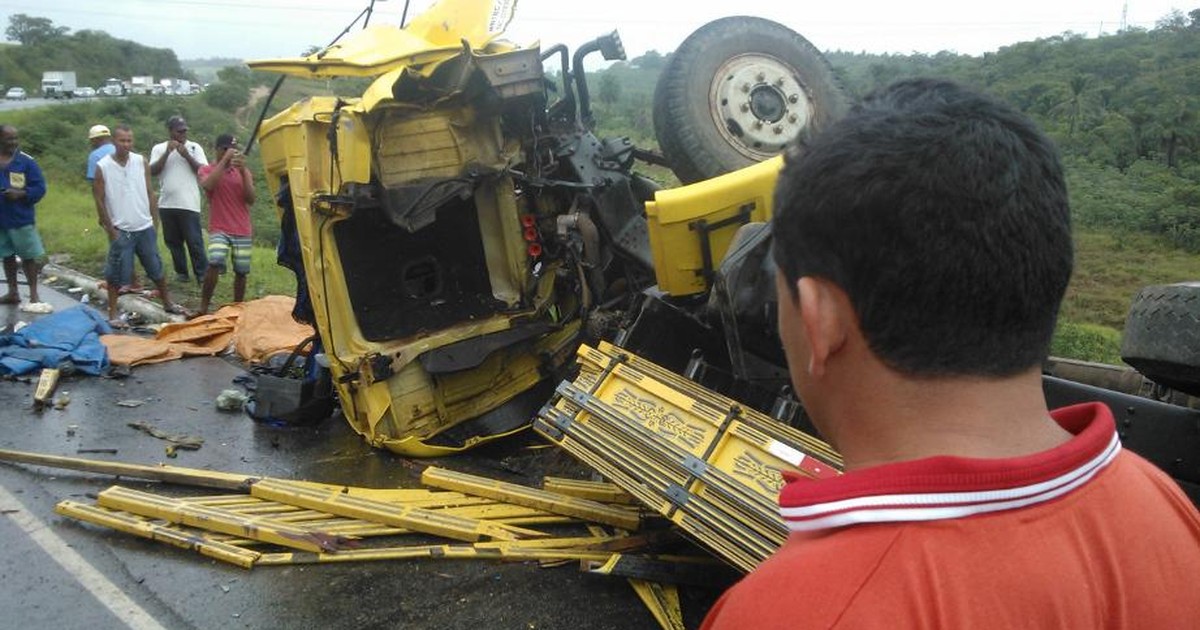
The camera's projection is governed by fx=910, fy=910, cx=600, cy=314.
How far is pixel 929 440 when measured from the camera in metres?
0.87

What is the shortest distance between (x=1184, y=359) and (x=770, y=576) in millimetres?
2381

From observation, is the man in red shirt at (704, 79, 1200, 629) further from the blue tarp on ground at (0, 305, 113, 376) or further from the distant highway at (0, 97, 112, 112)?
the distant highway at (0, 97, 112, 112)

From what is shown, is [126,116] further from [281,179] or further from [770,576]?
[770,576]

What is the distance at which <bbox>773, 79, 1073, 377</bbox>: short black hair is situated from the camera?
0.83 metres

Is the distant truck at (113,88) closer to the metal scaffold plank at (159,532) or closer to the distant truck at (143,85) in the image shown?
the distant truck at (143,85)

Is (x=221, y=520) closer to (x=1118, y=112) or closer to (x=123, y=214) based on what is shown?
(x=123, y=214)

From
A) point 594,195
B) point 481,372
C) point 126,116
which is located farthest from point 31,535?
point 126,116

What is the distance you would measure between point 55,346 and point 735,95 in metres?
5.15

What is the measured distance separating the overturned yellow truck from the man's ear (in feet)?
11.4

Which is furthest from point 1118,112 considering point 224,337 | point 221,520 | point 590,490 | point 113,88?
point 113,88

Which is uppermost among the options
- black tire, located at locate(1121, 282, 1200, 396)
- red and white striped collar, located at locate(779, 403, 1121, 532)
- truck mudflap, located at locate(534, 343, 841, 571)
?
red and white striped collar, located at locate(779, 403, 1121, 532)

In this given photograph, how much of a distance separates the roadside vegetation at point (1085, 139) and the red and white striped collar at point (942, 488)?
2872 millimetres

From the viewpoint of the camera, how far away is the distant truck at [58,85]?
45.8 meters

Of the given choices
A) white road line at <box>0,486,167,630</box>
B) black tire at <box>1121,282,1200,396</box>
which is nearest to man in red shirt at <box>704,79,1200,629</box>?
black tire at <box>1121,282,1200,396</box>
